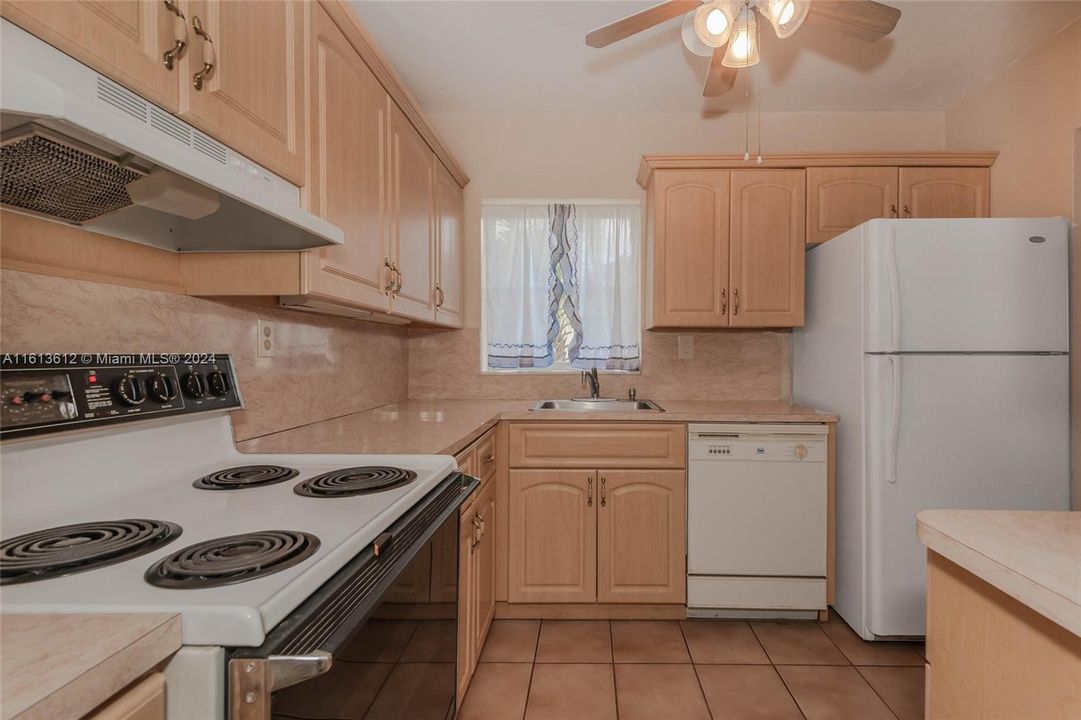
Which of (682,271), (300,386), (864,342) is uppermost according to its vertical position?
(682,271)

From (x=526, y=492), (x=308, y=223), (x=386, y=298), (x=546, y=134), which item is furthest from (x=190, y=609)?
(x=546, y=134)

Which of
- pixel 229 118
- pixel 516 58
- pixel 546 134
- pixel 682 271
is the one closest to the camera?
pixel 229 118

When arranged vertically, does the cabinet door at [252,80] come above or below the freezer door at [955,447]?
above

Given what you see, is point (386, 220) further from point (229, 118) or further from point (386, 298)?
point (229, 118)

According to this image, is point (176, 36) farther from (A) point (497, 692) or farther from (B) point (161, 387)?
(A) point (497, 692)

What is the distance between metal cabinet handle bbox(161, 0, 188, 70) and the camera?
2.95 feet

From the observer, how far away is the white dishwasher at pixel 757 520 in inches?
88.0

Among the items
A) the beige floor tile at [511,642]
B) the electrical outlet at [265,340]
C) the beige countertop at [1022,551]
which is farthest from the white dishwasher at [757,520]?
the electrical outlet at [265,340]

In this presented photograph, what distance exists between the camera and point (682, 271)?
2564mm

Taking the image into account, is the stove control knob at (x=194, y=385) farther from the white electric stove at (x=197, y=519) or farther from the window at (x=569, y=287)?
the window at (x=569, y=287)

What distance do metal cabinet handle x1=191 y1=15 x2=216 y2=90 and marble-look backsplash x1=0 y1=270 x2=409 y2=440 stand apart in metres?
0.48

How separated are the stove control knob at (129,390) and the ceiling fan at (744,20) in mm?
1628

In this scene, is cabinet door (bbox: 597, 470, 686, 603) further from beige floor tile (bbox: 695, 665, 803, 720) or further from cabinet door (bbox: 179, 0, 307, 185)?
cabinet door (bbox: 179, 0, 307, 185)

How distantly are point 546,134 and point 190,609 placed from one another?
9.51 feet
